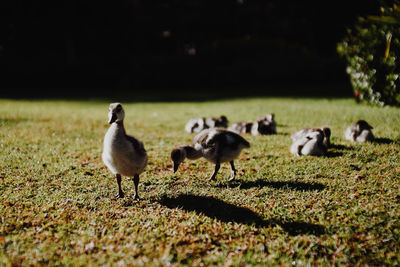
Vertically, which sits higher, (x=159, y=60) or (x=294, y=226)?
(x=159, y=60)

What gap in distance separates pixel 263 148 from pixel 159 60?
17203mm

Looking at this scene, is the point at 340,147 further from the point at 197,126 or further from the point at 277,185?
the point at 197,126

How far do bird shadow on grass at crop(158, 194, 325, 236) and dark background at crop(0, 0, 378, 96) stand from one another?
1580 centimetres

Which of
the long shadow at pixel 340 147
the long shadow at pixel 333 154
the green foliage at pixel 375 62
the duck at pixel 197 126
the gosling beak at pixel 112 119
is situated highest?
the green foliage at pixel 375 62

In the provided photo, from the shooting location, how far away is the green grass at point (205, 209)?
2771mm

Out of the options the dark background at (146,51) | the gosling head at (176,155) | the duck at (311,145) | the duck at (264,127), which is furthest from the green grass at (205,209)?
the dark background at (146,51)

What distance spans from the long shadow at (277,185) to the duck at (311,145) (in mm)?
1339

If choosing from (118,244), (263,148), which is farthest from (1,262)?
(263,148)

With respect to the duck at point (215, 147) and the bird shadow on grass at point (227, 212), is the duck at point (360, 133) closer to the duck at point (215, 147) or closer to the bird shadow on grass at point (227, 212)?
the duck at point (215, 147)

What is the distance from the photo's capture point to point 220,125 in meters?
7.85

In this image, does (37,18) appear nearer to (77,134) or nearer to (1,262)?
(77,134)

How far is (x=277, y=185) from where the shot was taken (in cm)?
422

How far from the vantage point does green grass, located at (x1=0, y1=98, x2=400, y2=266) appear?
9.09 ft

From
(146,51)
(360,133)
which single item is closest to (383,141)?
(360,133)
